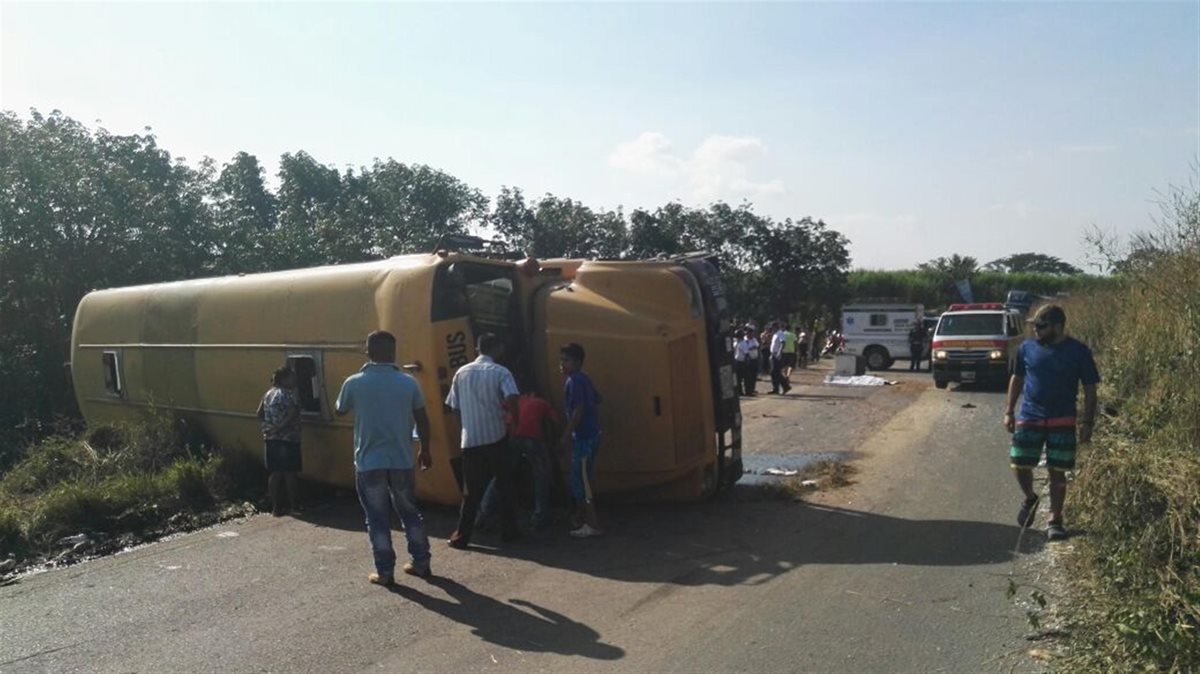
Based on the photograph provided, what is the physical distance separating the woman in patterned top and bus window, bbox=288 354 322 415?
0.39 ft

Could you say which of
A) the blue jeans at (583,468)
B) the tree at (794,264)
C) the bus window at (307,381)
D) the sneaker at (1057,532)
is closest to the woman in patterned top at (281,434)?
the bus window at (307,381)

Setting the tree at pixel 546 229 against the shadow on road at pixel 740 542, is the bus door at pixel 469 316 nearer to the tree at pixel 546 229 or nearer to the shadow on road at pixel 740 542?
the shadow on road at pixel 740 542

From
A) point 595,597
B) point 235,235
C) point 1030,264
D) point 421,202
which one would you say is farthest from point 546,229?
point 1030,264

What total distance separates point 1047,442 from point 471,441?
4.61 metres

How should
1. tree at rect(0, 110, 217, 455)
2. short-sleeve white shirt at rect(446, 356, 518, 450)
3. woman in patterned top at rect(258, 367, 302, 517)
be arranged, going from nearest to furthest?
short-sleeve white shirt at rect(446, 356, 518, 450) → woman in patterned top at rect(258, 367, 302, 517) → tree at rect(0, 110, 217, 455)

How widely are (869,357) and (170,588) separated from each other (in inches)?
1189

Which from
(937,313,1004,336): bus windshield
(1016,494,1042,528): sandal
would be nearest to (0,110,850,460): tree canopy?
(937,313,1004,336): bus windshield

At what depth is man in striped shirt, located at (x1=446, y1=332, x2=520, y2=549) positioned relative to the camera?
8336 millimetres

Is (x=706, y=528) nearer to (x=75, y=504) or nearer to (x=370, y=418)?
(x=370, y=418)

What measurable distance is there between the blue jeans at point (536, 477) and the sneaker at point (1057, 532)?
4.12 metres

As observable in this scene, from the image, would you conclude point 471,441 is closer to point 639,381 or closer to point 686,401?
point 639,381

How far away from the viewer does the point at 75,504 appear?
1027 centimetres

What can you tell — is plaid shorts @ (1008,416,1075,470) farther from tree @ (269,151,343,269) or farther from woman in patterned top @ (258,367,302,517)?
tree @ (269,151,343,269)

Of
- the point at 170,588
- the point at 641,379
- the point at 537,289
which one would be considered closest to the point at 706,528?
the point at 641,379
